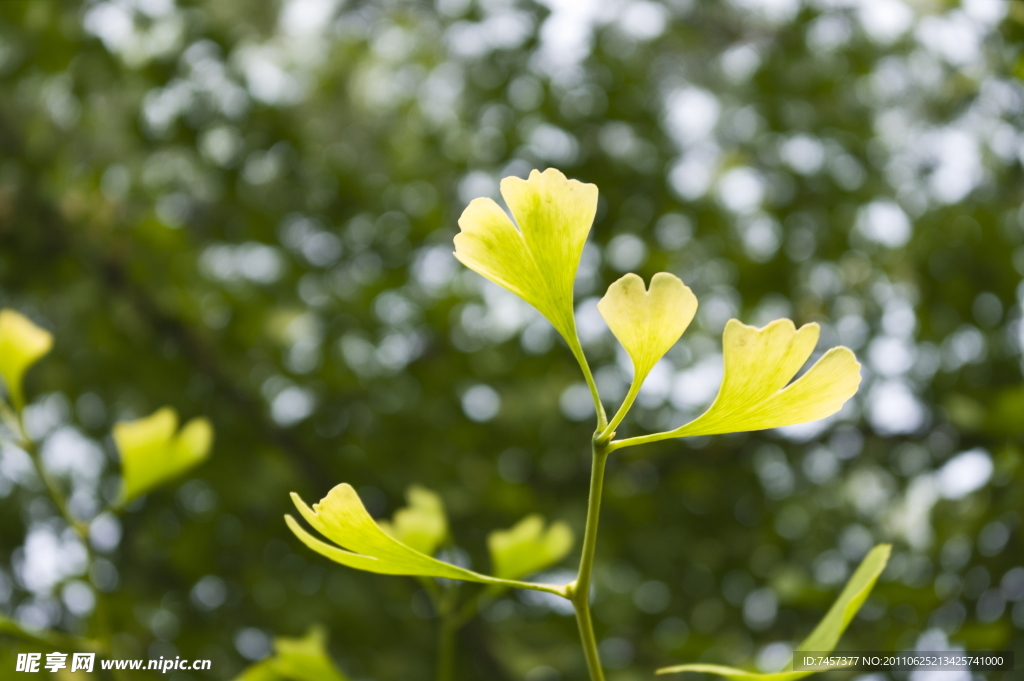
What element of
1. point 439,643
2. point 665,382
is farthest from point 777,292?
point 439,643

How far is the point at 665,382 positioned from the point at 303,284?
1.35 ft

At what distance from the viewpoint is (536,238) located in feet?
0.70

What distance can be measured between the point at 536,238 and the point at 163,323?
0.63 meters

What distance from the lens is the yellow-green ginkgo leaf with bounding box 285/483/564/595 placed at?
203 millimetres

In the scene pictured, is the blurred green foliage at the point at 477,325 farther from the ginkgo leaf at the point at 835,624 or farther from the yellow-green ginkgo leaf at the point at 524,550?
the ginkgo leaf at the point at 835,624

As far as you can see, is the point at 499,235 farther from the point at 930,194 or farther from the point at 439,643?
the point at 930,194

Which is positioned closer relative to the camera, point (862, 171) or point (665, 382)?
point (665, 382)

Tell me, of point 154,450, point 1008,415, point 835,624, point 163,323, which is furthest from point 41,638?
point 1008,415

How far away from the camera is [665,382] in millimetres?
758

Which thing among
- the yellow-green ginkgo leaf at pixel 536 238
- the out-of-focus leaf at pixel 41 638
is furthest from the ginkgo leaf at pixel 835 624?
the out-of-focus leaf at pixel 41 638

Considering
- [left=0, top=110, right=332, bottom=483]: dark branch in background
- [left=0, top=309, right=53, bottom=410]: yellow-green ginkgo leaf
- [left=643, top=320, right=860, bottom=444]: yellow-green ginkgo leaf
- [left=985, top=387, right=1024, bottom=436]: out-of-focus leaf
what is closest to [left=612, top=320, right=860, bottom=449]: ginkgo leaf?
[left=643, top=320, right=860, bottom=444]: yellow-green ginkgo leaf

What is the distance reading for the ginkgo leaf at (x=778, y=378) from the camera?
20 cm

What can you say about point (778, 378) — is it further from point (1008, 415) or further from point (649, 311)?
point (1008, 415)

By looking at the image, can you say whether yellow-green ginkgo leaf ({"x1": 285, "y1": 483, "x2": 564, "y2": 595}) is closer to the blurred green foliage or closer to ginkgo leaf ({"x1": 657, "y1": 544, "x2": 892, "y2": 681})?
ginkgo leaf ({"x1": 657, "y1": 544, "x2": 892, "y2": 681})
